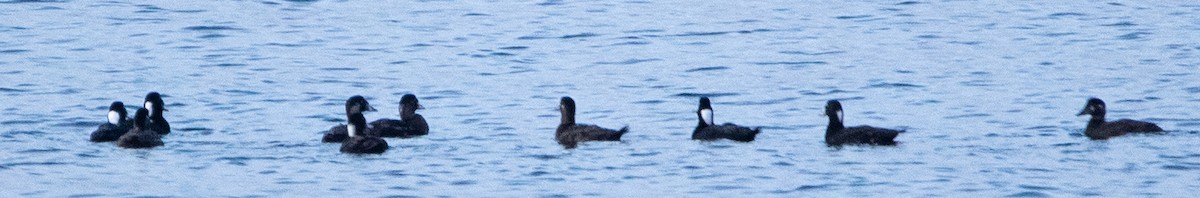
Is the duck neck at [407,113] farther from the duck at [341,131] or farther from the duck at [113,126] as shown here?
the duck at [113,126]

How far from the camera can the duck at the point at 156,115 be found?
22.3m

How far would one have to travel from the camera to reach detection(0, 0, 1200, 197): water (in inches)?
746

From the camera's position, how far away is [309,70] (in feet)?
94.5

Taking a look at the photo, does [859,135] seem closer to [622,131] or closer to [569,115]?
[622,131]

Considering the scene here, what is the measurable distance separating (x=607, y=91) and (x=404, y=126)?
4.95 metres

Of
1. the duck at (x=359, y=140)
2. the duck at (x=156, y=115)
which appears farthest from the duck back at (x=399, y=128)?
the duck at (x=156, y=115)

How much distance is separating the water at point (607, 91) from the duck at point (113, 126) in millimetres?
110

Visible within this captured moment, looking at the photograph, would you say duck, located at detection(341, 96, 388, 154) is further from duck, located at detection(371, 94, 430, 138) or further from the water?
duck, located at detection(371, 94, 430, 138)

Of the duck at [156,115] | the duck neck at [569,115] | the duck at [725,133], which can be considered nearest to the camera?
the duck at [725,133]

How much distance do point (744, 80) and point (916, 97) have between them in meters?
2.51

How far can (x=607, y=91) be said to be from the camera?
26.5m

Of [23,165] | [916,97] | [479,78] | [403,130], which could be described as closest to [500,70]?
[479,78]

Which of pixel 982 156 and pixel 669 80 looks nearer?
pixel 982 156

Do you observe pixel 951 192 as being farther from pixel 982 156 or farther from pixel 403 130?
pixel 403 130
